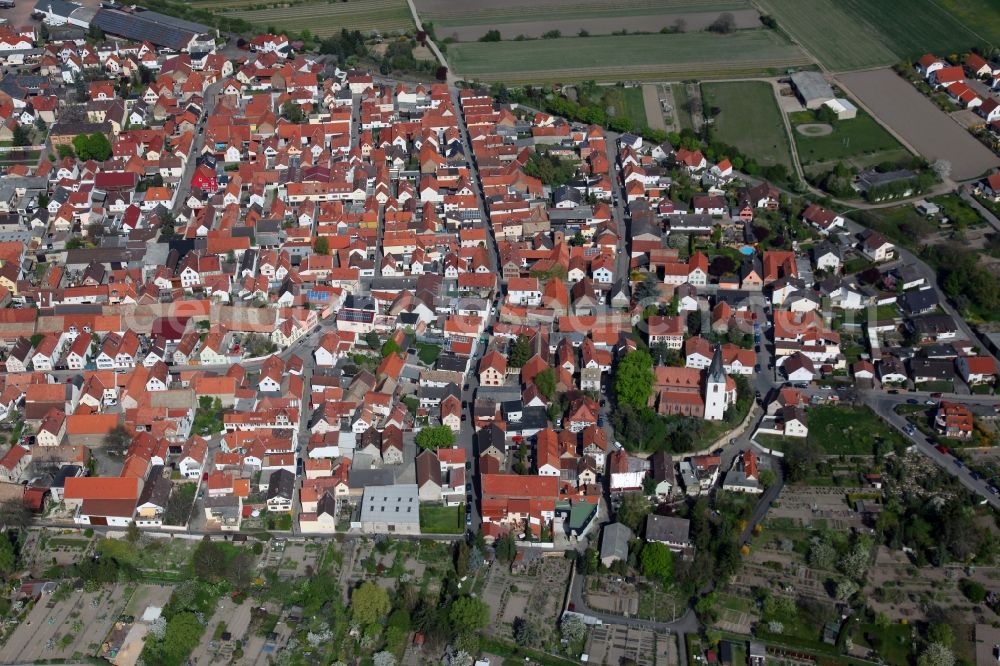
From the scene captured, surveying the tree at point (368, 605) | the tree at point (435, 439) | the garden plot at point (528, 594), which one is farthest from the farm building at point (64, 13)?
the garden plot at point (528, 594)

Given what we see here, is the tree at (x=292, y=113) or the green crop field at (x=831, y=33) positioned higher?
the tree at (x=292, y=113)

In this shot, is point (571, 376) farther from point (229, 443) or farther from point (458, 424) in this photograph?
point (229, 443)

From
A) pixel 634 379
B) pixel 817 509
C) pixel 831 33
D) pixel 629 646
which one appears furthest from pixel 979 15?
pixel 629 646

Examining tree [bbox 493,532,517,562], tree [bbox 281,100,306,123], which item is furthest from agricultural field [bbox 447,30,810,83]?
tree [bbox 493,532,517,562]

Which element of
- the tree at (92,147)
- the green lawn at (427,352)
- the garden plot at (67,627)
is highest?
the tree at (92,147)

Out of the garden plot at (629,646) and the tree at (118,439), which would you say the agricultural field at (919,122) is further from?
the tree at (118,439)

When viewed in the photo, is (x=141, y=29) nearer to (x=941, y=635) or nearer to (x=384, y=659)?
(x=384, y=659)

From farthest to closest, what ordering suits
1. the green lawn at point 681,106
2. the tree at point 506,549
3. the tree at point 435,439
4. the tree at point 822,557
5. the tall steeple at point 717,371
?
the green lawn at point 681,106 → the tall steeple at point 717,371 → the tree at point 435,439 → the tree at point 822,557 → the tree at point 506,549
